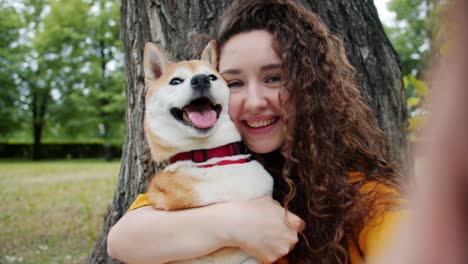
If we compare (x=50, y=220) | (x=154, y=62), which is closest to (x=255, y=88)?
(x=154, y=62)

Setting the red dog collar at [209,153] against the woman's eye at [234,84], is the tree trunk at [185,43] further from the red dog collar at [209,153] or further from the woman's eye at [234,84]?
the red dog collar at [209,153]

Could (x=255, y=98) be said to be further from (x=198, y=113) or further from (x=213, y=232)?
(x=213, y=232)

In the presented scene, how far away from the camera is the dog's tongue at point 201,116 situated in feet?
5.33

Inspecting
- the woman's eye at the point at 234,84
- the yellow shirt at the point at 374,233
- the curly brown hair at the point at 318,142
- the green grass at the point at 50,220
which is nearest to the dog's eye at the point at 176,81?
the woman's eye at the point at 234,84

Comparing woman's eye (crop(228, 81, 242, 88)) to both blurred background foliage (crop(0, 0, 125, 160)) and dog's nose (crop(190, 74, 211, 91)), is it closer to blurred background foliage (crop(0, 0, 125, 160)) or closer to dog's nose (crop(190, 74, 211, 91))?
dog's nose (crop(190, 74, 211, 91))

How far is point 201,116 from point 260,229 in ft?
1.76

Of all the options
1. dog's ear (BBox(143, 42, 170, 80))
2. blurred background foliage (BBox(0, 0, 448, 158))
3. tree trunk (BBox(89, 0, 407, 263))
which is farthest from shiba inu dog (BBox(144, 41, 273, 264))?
blurred background foliage (BBox(0, 0, 448, 158))

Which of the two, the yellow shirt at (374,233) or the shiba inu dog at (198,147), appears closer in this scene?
the yellow shirt at (374,233)

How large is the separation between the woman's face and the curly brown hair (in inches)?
2.0

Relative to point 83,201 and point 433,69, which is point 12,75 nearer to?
point 83,201

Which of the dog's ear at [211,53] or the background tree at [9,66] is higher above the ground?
the background tree at [9,66]

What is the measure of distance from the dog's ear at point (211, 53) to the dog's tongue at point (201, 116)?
291 millimetres

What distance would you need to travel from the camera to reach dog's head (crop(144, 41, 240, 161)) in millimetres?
1630

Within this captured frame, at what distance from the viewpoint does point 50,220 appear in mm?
5672
